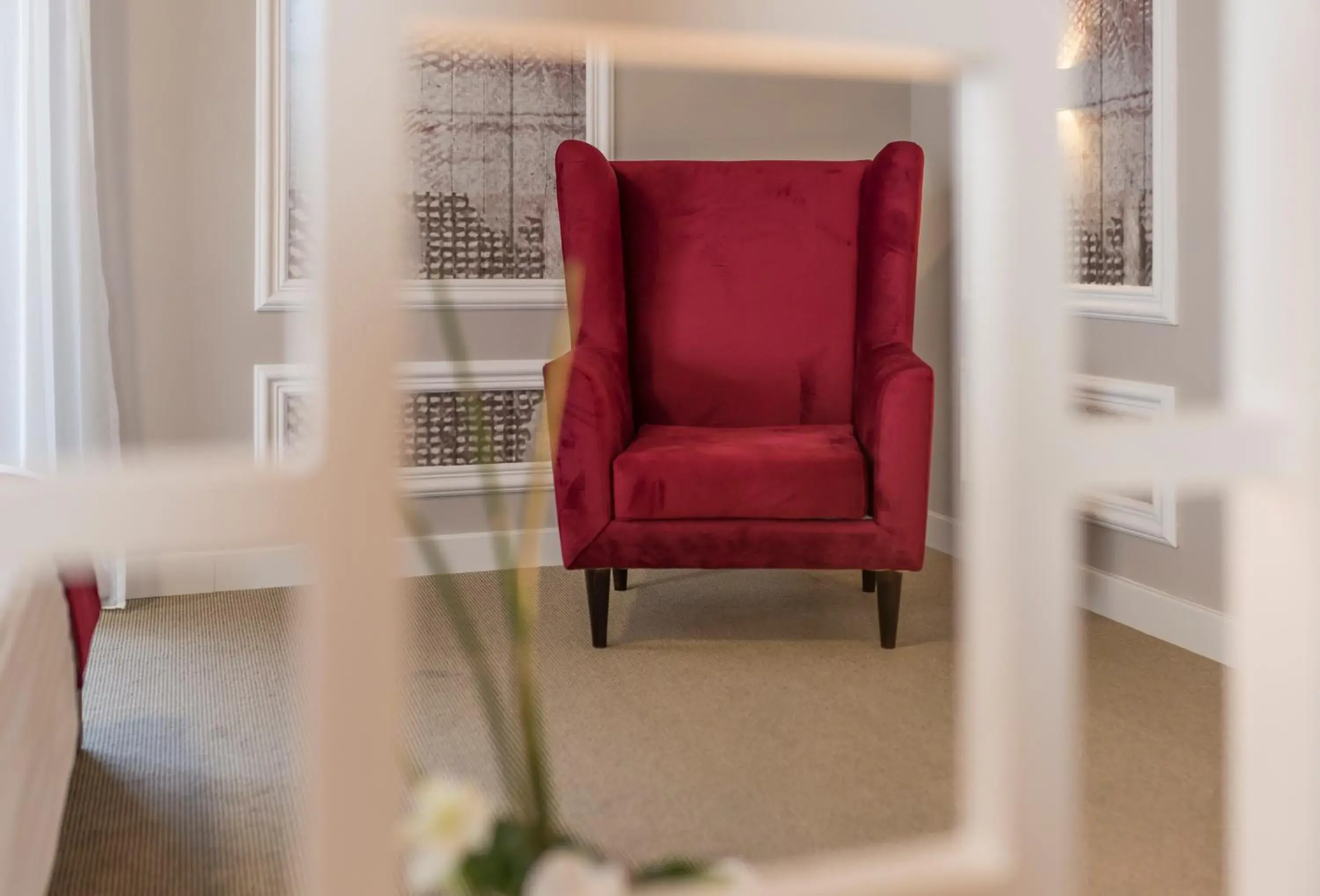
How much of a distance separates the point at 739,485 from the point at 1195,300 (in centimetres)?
97

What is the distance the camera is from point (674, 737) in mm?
2041

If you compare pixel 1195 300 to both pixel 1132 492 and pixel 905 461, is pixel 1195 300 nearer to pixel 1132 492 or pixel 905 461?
pixel 1132 492

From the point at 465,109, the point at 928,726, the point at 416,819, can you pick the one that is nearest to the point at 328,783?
the point at 416,819

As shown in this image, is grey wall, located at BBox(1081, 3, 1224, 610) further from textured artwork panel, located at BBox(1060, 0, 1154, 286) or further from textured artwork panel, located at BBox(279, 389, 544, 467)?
textured artwork panel, located at BBox(279, 389, 544, 467)

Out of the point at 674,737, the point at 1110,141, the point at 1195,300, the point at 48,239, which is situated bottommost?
the point at 674,737

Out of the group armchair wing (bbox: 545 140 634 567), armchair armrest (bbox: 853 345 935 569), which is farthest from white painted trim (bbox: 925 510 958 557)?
armchair wing (bbox: 545 140 634 567)

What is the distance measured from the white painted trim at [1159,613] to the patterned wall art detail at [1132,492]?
0.38 feet

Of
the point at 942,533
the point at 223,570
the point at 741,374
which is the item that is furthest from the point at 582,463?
the point at 942,533

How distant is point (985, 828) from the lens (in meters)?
0.49

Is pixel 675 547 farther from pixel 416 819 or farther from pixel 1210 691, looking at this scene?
pixel 416 819

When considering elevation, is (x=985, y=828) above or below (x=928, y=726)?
above

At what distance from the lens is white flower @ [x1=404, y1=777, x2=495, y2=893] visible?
53cm

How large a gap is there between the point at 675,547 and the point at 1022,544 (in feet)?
6.51

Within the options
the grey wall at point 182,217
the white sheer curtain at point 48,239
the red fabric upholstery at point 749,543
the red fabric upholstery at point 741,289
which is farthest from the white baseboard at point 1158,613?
the white sheer curtain at point 48,239
